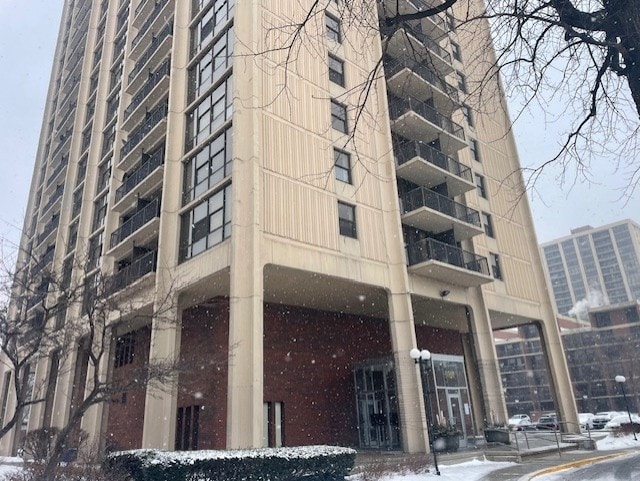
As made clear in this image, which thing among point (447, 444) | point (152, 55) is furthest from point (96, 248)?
point (447, 444)

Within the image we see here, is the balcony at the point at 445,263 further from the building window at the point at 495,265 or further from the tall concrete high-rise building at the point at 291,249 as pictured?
the building window at the point at 495,265

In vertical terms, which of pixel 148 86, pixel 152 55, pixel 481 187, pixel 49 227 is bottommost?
pixel 481 187

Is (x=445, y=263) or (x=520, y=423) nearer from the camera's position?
(x=445, y=263)

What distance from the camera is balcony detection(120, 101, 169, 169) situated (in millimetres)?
26266

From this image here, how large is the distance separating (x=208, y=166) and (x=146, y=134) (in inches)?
304

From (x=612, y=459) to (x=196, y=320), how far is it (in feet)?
60.5

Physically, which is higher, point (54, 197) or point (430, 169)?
point (54, 197)

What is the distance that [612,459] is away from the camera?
58.4 feet

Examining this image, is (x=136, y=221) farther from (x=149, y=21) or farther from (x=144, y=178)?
(x=149, y=21)

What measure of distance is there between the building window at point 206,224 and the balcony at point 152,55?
42.1ft

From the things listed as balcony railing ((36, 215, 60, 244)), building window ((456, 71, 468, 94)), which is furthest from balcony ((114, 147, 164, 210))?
building window ((456, 71, 468, 94))

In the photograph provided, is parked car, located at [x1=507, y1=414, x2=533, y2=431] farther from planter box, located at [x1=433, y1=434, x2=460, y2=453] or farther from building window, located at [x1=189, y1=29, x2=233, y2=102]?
building window, located at [x1=189, y1=29, x2=233, y2=102]

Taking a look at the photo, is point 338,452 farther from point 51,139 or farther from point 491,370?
point 51,139

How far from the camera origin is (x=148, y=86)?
1156 inches
